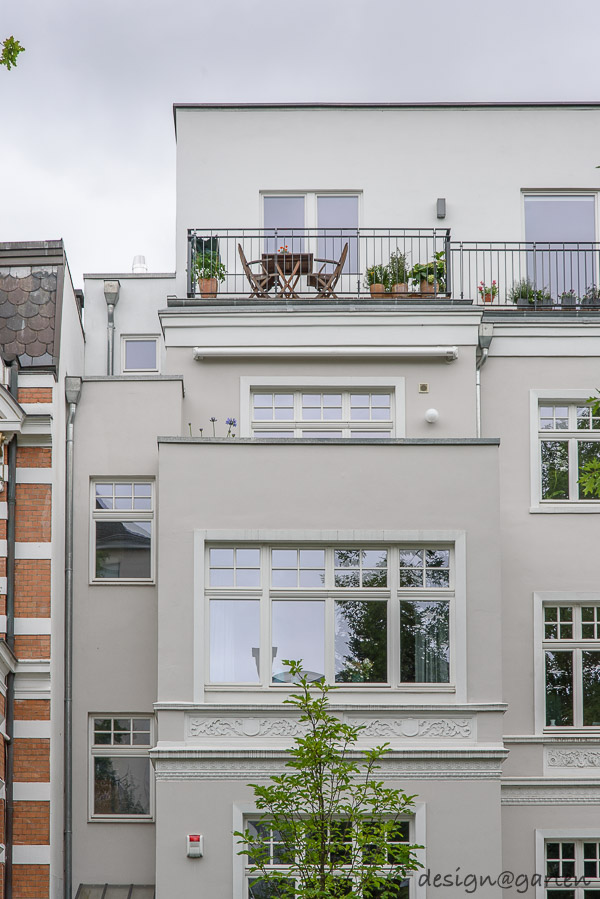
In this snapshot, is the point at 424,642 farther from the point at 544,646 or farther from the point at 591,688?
the point at 591,688

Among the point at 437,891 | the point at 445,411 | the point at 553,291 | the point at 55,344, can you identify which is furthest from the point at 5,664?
the point at 553,291

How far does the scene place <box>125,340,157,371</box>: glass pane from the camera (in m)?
22.6

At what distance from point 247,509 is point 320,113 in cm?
829

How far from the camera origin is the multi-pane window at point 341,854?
562 inches

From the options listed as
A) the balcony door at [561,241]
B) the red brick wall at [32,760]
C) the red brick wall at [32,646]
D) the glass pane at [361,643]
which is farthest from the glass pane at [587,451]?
the red brick wall at [32,760]

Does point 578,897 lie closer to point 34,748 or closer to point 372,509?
point 372,509

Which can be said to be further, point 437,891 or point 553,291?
point 553,291

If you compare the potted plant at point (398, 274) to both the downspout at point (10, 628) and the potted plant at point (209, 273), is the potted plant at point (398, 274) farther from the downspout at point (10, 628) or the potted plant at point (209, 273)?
the downspout at point (10, 628)

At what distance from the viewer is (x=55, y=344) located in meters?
17.3

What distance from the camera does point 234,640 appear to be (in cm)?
1612

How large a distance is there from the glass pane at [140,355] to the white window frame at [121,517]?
187 inches

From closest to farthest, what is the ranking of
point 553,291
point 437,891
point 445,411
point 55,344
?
1. point 437,891
2. point 55,344
3. point 445,411
4. point 553,291

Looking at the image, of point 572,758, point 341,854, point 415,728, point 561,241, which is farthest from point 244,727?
point 561,241

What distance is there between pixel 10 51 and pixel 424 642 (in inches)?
378
